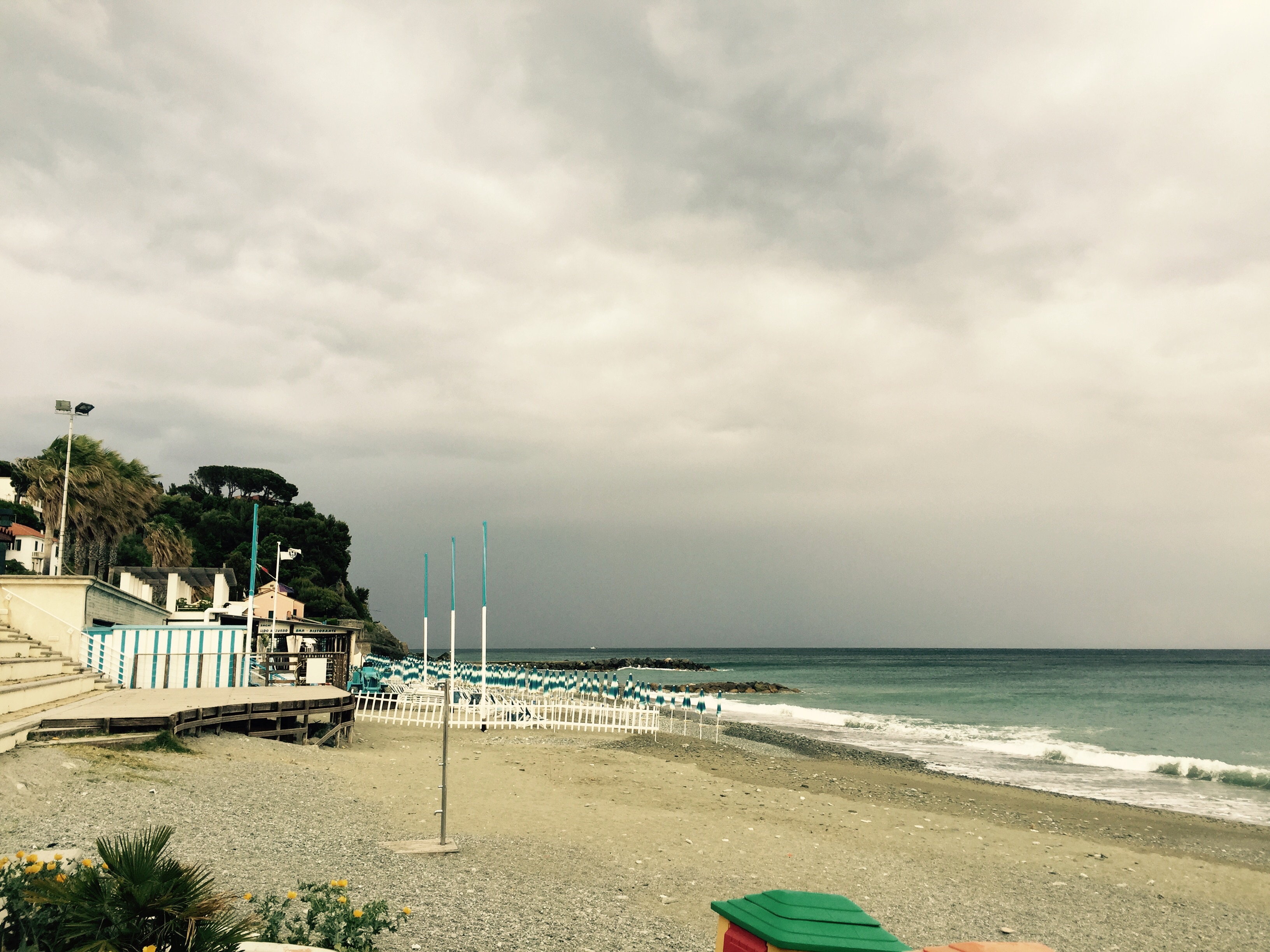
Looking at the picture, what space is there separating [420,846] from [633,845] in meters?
Result: 2.64

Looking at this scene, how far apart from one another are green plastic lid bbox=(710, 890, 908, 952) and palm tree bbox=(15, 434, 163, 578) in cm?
3962

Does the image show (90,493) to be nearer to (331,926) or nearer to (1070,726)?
(331,926)

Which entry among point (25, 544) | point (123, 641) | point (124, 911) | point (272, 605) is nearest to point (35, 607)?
point (123, 641)

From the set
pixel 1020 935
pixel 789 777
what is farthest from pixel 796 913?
pixel 789 777

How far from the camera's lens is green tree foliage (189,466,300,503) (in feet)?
345

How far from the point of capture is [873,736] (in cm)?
3175

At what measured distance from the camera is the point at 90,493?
37.5 metres

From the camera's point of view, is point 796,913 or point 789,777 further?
point 789,777

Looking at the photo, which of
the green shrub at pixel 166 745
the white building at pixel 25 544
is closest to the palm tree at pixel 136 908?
the green shrub at pixel 166 745

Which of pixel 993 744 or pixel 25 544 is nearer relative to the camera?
pixel 993 744

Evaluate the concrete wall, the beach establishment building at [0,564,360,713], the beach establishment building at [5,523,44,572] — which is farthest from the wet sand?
the beach establishment building at [5,523,44,572]

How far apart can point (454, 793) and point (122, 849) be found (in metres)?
9.16

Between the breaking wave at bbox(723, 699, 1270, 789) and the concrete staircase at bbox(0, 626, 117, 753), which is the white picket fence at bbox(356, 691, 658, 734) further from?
the breaking wave at bbox(723, 699, 1270, 789)

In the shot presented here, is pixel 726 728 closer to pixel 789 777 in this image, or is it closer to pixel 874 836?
pixel 789 777
